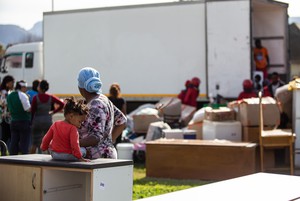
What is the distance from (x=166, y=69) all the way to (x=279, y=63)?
2996mm

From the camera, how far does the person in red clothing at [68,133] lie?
4.83 meters

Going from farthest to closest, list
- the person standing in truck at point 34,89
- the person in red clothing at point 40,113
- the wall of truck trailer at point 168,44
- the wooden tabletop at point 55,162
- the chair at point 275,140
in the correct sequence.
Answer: the wall of truck trailer at point 168,44
the person standing in truck at point 34,89
the person in red clothing at point 40,113
the chair at point 275,140
the wooden tabletop at point 55,162

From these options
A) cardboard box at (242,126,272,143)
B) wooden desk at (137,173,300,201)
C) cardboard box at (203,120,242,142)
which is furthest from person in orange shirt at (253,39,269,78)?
wooden desk at (137,173,300,201)

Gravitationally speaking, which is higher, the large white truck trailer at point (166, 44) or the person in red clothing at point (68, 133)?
the large white truck trailer at point (166, 44)

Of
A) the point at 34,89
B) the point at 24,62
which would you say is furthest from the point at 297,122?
the point at 24,62

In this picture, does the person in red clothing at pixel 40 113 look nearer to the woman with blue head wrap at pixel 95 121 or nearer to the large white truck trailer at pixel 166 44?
the woman with blue head wrap at pixel 95 121

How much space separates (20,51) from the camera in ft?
69.8

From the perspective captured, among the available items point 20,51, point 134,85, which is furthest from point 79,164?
point 20,51

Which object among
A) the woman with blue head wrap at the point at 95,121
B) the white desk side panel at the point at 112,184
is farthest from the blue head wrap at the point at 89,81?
the white desk side panel at the point at 112,184

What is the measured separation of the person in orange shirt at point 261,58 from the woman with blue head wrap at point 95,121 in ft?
37.1

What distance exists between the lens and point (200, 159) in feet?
33.3

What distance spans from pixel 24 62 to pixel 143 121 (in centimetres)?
903

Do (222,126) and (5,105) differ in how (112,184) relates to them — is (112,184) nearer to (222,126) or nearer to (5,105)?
(222,126)

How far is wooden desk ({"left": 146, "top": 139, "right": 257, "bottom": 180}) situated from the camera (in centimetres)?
985
